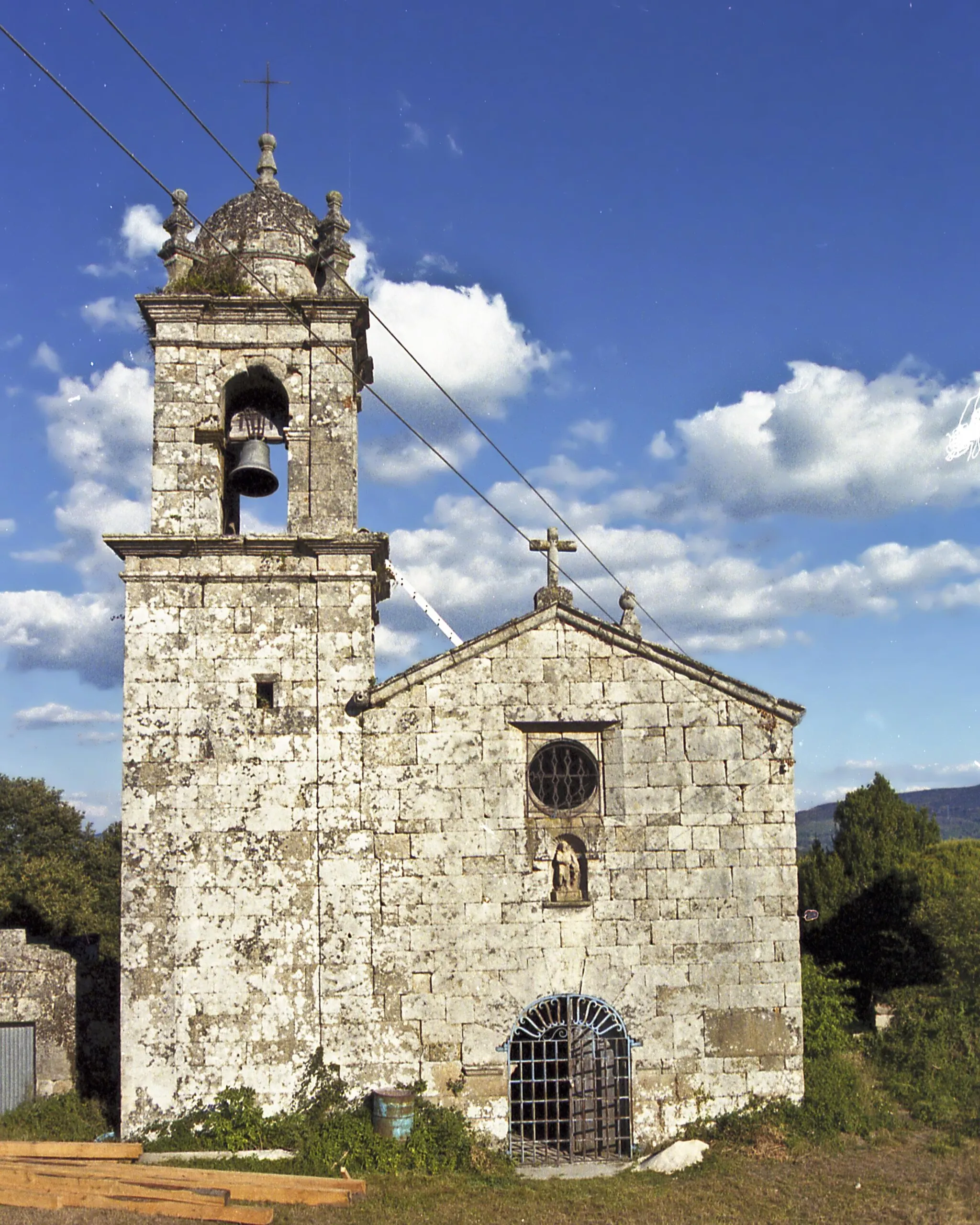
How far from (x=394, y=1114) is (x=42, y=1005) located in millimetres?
Result: 5641

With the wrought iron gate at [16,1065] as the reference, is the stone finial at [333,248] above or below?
above

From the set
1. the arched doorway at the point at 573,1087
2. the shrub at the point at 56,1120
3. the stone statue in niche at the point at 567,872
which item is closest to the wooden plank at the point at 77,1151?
the shrub at the point at 56,1120

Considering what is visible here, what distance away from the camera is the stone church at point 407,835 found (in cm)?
1224

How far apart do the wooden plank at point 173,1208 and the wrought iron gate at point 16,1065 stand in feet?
12.2

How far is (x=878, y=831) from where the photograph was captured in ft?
121

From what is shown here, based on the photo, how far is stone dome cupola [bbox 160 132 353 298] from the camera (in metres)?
13.7

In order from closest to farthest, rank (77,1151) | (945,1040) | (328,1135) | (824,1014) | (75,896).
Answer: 1. (77,1151)
2. (328,1135)
3. (824,1014)
4. (945,1040)
5. (75,896)

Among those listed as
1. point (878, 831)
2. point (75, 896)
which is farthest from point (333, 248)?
point (878, 831)

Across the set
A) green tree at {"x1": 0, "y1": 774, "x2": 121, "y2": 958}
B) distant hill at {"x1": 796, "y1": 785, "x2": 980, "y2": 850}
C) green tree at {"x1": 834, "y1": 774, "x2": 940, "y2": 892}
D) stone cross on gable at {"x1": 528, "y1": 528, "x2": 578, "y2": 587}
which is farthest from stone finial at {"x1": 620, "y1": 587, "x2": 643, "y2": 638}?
distant hill at {"x1": 796, "y1": 785, "x2": 980, "y2": 850}

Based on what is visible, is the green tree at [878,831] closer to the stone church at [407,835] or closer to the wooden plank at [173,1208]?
the stone church at [407,835]

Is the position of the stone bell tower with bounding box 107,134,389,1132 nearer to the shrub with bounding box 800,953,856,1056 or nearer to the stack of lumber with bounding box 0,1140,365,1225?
the stack of lumber with bounding box 0,1140,365,1225

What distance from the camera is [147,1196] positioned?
10273mm

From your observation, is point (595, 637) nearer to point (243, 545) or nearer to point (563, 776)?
point (563, 776)

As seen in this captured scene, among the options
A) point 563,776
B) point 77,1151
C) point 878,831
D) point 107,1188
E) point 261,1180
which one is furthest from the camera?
point 878,831
